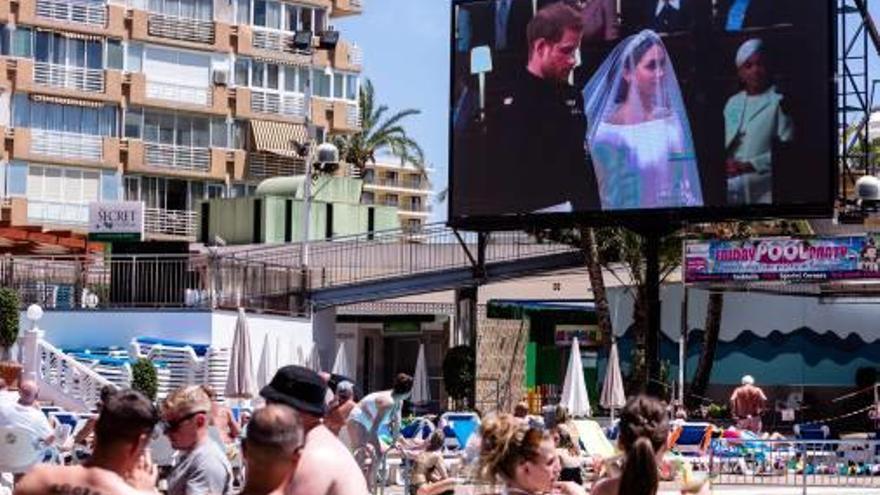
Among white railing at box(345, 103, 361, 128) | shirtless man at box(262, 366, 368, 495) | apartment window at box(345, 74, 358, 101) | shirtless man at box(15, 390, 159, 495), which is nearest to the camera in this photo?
shirtless man at box(15, 390, 159, 495)

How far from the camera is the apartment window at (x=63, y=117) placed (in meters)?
65.7

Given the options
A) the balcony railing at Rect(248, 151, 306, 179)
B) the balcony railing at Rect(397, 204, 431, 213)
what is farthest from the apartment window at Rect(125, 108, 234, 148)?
the balcony railing at Rect(397, 204, 431, 213)

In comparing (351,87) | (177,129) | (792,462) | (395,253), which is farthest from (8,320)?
(351,87)

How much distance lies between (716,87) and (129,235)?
27.2 meters

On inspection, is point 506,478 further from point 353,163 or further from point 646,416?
point 353,163

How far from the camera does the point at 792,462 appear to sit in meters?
29.0

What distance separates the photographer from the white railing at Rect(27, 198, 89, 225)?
65500 millimetres

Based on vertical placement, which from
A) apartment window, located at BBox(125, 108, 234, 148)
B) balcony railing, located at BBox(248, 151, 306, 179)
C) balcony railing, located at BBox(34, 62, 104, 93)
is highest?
balcony railing, located at BBox(34, 62, 104, 93)

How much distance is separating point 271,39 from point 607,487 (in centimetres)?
6483

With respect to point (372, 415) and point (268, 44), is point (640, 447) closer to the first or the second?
point (372, 415)

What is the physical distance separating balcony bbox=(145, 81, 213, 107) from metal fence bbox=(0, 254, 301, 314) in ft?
89.7

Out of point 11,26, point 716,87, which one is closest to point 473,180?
point 716,87

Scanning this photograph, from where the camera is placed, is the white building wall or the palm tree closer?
the white building wall

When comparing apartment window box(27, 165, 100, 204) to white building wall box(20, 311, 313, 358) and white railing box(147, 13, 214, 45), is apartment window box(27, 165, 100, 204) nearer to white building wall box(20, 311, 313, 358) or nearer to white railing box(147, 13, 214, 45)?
white railing box(147, 13, 214, 45)
